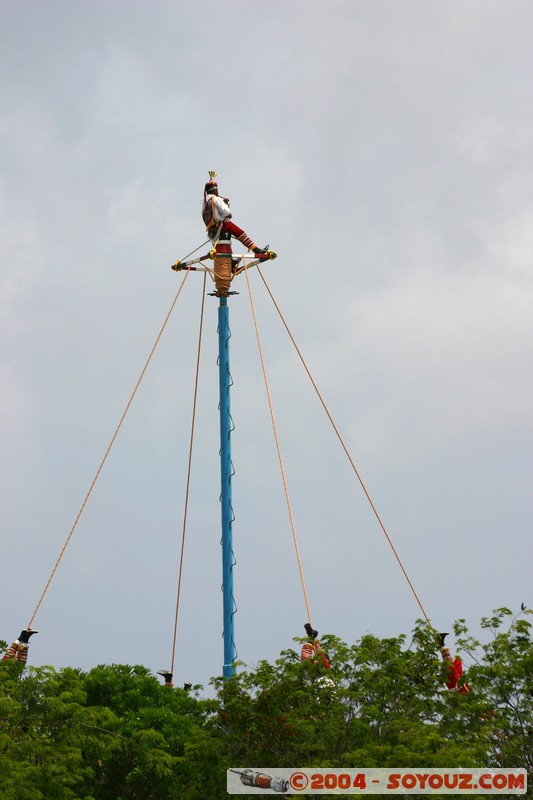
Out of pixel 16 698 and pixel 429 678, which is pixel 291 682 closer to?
pixel 429 678

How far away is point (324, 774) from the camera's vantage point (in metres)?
20.0

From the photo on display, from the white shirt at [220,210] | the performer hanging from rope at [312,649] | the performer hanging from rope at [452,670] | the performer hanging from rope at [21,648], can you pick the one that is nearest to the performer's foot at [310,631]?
the performer hanging from rope at [312,649]

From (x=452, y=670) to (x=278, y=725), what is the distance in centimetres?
379

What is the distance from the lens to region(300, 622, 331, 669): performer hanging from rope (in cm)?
2288

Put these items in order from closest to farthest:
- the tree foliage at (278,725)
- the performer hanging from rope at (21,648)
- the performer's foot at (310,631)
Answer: the tree foliage at (278,725)
the performer's foot at (310,631)
the performer hanging from rope at (21,648)

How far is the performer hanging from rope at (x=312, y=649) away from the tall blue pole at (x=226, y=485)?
1.47 meters

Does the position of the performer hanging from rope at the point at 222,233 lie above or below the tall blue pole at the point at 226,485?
above

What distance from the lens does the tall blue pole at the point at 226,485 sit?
25047mm

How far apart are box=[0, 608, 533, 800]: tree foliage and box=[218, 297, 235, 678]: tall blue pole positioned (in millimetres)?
1792

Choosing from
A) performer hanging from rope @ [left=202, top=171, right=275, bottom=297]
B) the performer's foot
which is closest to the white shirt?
performer hanging from rope @ [left=202, top=171, right=275, bottom=297]

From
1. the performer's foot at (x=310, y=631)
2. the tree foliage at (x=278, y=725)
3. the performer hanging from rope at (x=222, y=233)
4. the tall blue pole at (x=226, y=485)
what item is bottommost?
the tree foliage at (x=278, y=725)

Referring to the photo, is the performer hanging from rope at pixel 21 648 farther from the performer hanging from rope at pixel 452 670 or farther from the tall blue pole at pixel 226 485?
the performer hanging from rope at pixel 452 670

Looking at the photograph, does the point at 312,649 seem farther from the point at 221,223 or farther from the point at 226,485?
the point at 221,223

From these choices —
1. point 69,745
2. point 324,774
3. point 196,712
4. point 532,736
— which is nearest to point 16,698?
point 69,745
